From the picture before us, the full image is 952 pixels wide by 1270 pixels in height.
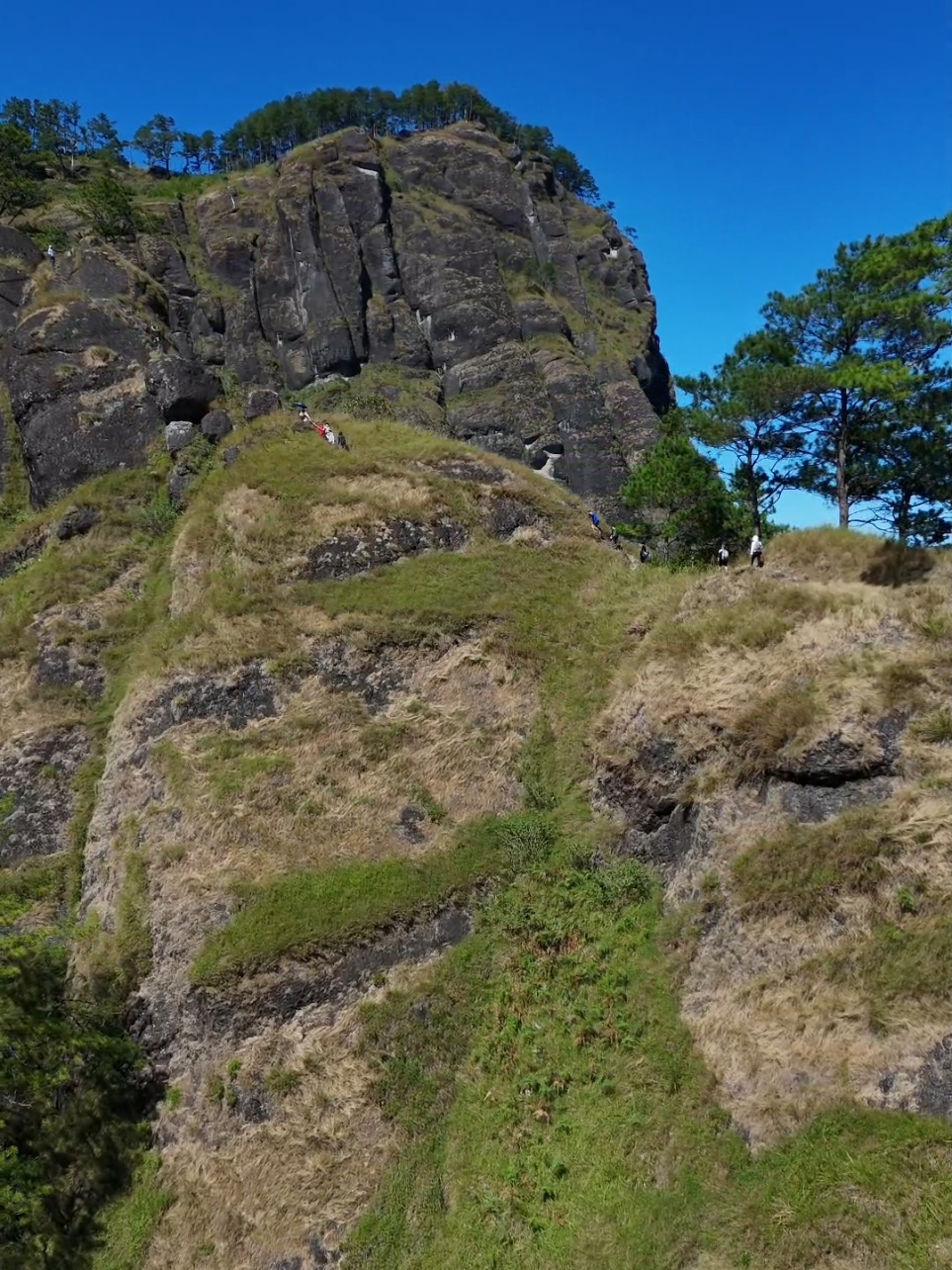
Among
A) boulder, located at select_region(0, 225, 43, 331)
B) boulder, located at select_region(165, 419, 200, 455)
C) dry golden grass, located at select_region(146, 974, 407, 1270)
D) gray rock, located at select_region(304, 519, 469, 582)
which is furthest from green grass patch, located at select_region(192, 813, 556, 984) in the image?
boulder, located at select_region(0, 225, 43, 331)

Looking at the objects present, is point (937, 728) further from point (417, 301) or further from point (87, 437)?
point (417, 301)

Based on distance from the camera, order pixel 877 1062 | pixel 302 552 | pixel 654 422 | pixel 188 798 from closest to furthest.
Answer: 1. pixel 877 1062
2. pixel 188 798
3. pixel 302 552
4. pixel 654 422

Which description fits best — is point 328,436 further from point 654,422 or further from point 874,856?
point 654,422

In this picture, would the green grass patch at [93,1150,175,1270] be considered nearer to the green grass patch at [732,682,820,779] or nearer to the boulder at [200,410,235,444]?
the green grass patch at [732,682,820,779]

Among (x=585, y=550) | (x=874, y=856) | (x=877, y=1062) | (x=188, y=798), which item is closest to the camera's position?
(x=877, y=1062)

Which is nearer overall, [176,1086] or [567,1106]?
[567,1106]

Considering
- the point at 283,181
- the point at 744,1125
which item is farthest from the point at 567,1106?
the point at 283,181

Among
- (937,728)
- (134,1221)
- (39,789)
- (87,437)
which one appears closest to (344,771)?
(134,1221)
